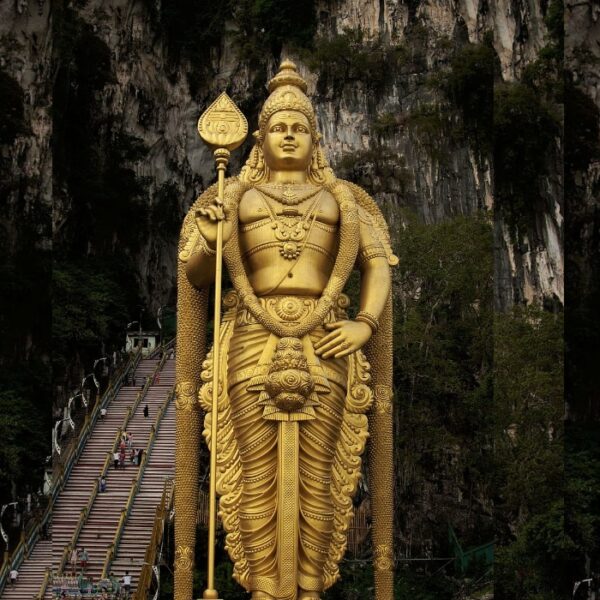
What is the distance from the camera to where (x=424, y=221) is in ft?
50.9

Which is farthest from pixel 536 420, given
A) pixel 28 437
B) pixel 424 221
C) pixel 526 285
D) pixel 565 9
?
pixel 28 437

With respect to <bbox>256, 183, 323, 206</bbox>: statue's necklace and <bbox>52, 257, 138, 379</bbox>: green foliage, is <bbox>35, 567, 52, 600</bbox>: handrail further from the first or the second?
<bbox>256, 183, 323, 206</bbox>: statue's necklace

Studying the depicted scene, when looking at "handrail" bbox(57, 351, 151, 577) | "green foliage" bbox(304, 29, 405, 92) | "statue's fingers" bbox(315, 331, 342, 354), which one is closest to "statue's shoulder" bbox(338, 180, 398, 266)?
"statue's fingers" bbox(315, 331, 342, 354)

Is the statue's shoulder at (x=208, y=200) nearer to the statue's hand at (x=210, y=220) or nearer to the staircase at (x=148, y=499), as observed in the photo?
the statue's hand at (x=210, y=220)

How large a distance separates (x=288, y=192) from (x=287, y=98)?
2.29 feet

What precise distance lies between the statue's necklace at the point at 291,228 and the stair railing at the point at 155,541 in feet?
17.3

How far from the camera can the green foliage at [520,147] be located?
47.1 feet

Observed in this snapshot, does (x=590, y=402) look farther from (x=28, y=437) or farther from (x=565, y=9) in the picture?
(x=28, y=437)

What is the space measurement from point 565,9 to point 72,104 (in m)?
5.98

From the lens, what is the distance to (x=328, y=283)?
360 inches

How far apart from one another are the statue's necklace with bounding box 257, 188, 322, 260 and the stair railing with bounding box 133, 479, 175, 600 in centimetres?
528

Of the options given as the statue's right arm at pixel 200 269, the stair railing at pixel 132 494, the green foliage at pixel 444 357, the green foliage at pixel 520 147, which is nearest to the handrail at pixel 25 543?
the stair railing at pixel 132 494

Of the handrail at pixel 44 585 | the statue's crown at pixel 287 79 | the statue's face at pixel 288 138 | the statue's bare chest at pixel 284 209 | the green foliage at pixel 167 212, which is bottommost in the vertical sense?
the handrail at pixel 44 585

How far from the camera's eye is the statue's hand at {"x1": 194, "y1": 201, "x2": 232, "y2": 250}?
8.88 m
